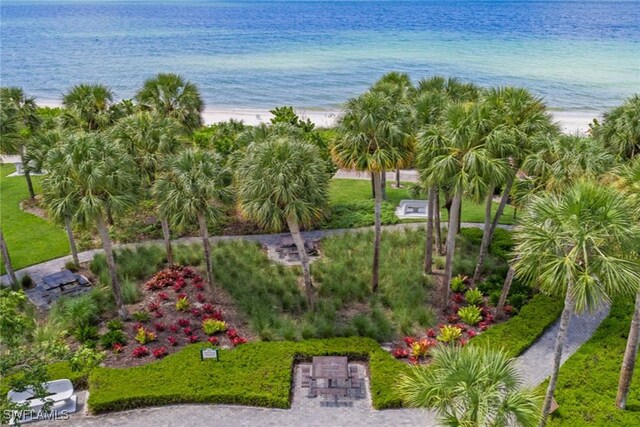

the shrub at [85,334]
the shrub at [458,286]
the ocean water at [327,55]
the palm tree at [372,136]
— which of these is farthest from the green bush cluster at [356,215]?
the ocean water at [327,55]

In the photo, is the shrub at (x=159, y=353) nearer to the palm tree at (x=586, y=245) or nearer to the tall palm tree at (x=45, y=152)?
the tall palm tree at (x=45, y=152)

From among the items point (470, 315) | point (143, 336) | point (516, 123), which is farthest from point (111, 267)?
point (516, 123)

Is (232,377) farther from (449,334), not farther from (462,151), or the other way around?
(462,151)

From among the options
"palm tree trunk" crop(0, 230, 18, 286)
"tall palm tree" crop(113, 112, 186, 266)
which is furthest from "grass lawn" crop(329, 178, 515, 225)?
"palm tree trunk" crop(0, 230, 18, 286)

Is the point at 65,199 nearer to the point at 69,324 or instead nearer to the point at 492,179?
the point at 69,324

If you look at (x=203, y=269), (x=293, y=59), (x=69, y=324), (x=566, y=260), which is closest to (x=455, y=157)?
(x=566, y=260)

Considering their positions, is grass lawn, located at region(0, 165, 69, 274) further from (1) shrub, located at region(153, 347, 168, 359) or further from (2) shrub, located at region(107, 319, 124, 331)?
(1) shrub, located at region(153, 347, 168, 359)

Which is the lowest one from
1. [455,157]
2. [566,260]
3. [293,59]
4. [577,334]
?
[577,334]
